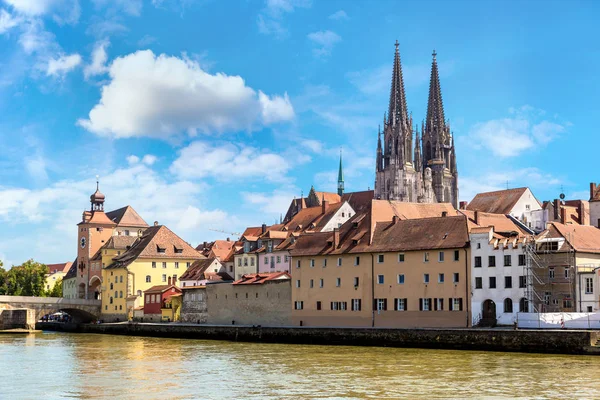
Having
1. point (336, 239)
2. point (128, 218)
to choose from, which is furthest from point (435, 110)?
point (336, 239)

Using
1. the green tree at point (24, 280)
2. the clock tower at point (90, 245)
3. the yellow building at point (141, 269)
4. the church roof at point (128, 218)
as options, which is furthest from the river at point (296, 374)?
the green tree at point (24, 280)

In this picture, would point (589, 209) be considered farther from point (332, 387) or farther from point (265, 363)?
point (332, 387)

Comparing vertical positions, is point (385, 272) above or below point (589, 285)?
above

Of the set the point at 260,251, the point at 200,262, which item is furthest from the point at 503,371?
the point at 200,262

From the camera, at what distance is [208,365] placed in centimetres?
Answer: 5116

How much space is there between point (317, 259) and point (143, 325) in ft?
75.3

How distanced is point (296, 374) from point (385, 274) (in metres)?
26.4

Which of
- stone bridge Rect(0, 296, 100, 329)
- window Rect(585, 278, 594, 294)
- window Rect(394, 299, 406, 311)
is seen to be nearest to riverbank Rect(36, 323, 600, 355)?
window Rect(394, 299, 406, 311)

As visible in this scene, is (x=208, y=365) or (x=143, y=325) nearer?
(x=208, y=365)

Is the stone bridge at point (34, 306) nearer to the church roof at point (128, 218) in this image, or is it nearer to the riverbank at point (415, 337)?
the church roof at point (128, 218)

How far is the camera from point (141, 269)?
106250 mm

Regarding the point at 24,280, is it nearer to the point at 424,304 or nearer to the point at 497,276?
the point at 424,304

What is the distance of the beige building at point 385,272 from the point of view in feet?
216

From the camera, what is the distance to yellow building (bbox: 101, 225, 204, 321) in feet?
347
